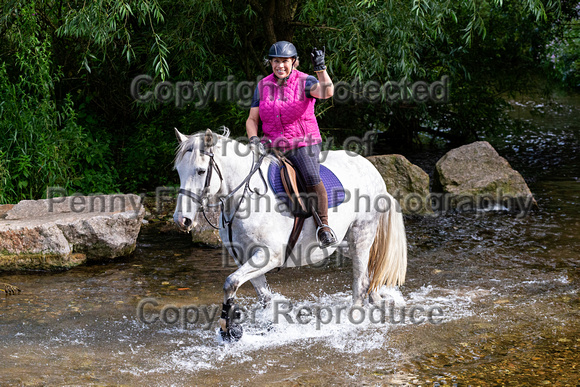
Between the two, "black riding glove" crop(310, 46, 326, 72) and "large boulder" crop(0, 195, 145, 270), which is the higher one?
"black riding glove" crop(310, 46, 326, 72)

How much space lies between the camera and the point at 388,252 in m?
5.75

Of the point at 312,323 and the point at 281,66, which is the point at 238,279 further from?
the point at 281,66

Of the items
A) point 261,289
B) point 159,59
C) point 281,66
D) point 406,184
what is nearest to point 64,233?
point 159,59

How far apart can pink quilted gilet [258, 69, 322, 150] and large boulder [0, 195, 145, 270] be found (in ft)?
10.2

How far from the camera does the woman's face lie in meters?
4.86

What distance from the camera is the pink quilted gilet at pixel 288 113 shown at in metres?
4.95

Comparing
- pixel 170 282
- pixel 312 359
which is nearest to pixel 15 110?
pixel 170 282

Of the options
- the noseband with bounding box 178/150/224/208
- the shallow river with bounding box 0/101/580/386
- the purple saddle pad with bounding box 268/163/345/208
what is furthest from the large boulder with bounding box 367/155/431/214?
the noseband with bounding box 178/150/224/208

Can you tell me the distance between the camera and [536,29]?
13.4 m

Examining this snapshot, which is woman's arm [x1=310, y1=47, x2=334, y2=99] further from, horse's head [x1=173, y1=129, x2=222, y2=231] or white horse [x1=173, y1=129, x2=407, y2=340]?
horse's head [x1=173, y1=129, x2=222, y2=231]

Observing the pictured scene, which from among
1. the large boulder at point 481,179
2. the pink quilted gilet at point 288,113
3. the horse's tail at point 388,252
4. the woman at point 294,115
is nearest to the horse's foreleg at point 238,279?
the woman at point 294,115

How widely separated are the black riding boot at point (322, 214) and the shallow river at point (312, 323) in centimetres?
89

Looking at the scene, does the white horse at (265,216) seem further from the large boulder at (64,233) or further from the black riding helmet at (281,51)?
the large boulder at (64,233)

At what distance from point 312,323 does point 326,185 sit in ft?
4.39
